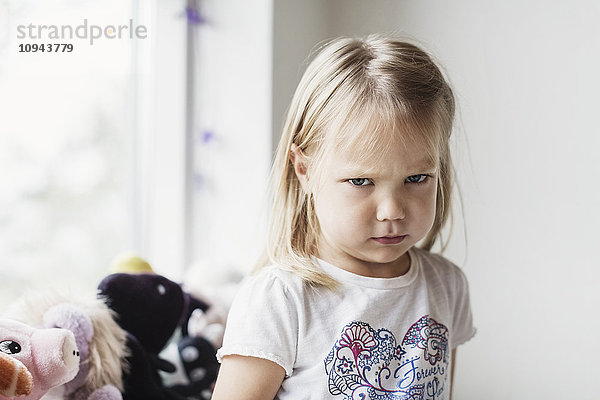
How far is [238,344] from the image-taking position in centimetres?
93

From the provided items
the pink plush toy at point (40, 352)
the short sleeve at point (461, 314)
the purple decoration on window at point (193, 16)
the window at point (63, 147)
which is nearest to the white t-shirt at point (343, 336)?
the short sleeve at point (461, 314)

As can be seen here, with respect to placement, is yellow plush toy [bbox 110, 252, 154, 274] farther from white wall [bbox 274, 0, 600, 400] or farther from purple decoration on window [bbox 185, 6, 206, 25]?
purple decoration on window [bbox 185, 6, 206, 25]

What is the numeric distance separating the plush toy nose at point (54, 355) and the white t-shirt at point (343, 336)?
20 cm

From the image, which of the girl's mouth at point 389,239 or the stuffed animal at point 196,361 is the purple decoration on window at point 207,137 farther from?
the girl's mouth at point 389,239

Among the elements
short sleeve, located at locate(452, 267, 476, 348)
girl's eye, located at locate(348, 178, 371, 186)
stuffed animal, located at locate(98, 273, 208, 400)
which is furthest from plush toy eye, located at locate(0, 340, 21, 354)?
short sleeve, located at locate(452, 267, 476, 348)

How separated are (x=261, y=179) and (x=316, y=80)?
56cm

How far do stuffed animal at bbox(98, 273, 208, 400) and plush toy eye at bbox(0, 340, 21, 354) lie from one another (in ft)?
0.79

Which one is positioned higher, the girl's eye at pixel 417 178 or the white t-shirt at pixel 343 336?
the girl's eye at pixel 417 178

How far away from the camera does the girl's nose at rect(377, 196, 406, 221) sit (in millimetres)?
922

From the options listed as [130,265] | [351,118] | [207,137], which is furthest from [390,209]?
[207,137]

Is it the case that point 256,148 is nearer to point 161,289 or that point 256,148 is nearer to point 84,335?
point 161,289

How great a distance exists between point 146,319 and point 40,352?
0.97ft

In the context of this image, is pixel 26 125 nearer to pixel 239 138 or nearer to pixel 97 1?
pixel 97 1

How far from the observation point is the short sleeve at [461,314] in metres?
1.16
